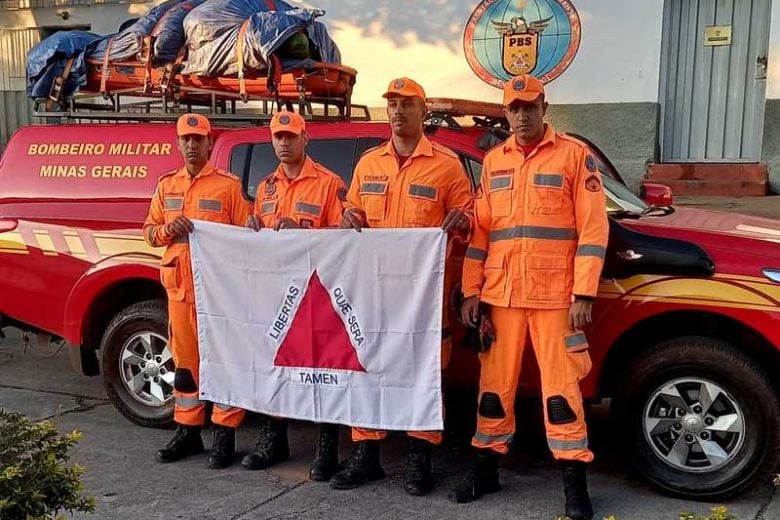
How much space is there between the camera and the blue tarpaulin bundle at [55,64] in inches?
239

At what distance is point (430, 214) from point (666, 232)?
119 cm

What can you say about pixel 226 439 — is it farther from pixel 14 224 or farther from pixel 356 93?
pixel 356 93

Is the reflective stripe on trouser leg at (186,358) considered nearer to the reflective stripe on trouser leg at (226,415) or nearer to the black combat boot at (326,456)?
the reflective stripe on trouser leg at (226,415)

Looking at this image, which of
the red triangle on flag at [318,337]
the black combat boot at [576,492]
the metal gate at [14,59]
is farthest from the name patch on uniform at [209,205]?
the metal gate at [14,59]

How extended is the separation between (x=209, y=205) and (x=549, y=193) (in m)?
1.90

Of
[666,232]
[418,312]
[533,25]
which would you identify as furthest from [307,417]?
[533,25]

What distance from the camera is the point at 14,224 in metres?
5.59

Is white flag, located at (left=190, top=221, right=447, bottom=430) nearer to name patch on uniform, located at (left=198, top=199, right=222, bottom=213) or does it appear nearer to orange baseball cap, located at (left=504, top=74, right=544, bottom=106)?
name patch on uniform, located at (left=198, top=199, right=222, bottom=213)

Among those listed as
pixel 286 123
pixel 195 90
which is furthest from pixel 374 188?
pixel 195 90

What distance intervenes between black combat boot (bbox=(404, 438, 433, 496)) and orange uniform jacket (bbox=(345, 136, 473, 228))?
112 cm

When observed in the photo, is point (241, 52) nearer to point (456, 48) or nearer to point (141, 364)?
point (141, 364)

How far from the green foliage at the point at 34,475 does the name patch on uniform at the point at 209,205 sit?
193cm

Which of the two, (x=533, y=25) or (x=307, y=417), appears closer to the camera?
(x=307, y=417)

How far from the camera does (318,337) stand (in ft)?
14.3
